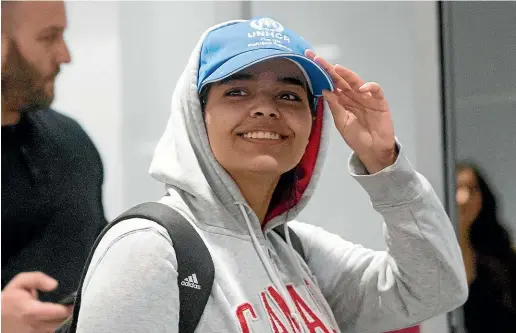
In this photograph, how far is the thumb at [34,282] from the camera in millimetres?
1429

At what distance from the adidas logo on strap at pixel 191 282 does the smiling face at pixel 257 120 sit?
0.20 metres

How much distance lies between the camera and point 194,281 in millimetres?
726

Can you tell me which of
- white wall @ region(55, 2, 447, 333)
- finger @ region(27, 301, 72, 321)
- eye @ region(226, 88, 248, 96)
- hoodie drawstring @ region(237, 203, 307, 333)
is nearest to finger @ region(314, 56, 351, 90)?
eye @ region(226, 88, 248, 96)

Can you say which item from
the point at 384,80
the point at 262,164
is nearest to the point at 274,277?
the point at 262,164

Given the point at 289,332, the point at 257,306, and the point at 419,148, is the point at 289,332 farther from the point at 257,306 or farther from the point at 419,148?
the point at 419,148

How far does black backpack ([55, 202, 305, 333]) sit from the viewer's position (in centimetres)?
72

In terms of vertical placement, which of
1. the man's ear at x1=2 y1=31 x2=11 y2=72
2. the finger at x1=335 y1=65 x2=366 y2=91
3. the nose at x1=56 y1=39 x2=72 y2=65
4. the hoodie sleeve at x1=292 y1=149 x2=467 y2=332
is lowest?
the hoodie sleeve at x1=292 y1=149 x2=467 y2=332

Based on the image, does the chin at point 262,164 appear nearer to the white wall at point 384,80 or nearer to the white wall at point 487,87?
the white wall at point 384,80

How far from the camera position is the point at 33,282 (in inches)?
56.5

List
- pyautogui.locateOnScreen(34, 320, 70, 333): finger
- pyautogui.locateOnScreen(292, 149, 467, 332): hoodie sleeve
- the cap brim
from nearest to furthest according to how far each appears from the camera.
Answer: the cap brim → pyautogui.locateOnScreen(292, 149, 467, 332): hoodie sleeve → pyautogui.locateOnScreen(34, 320, 70, 333): finger

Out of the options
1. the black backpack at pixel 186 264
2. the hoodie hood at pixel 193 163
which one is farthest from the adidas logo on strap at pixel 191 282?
the hoodie hood at pixel 193 163

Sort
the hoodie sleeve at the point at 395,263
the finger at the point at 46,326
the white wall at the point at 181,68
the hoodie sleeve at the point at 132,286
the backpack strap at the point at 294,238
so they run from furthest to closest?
1. the white wall at the point at 181,68
2. the finger at the point at 46,326
3. the backpack strap at the point at 294,238
4. the hoodie sleeve at the point at 395,263
5. the hoodie sleeve at the point at 132,286

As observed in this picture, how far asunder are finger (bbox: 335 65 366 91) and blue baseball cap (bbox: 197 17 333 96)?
0.02 m

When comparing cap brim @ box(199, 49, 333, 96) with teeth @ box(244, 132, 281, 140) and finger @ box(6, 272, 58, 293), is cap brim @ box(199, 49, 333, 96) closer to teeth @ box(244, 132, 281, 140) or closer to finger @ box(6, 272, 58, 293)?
teeth @ box(244, 132, 281, 140)
